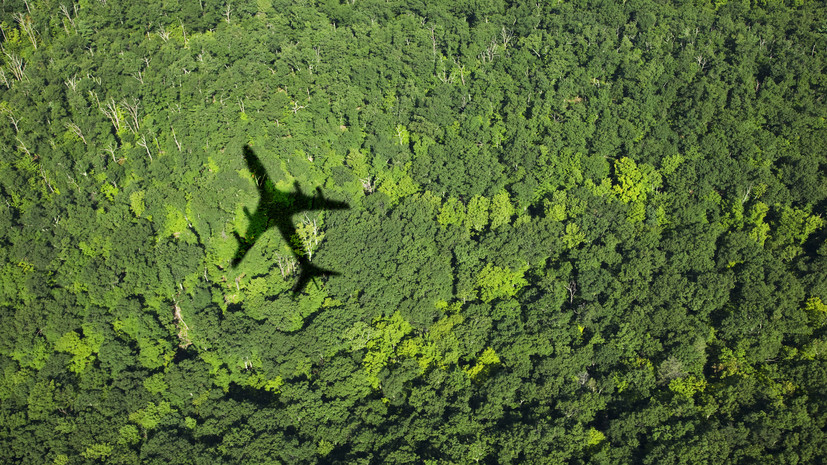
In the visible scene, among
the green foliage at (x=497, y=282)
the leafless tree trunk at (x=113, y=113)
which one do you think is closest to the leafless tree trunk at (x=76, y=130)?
the leafless tree trunk at (x=113, y=113)

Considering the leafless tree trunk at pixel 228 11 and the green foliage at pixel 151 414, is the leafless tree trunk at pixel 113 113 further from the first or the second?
the green foliage at pixel 151 414


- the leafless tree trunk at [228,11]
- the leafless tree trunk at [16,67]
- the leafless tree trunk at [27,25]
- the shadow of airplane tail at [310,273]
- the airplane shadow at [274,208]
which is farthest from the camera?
the leafless tree trunk at [228,11]

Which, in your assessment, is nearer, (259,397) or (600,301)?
(259,397)

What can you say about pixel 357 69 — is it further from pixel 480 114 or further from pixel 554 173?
pixel 554 173

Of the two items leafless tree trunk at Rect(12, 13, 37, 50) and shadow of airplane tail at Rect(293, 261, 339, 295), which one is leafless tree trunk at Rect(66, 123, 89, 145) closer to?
leafless tree trunk at Rect(12, 13, 37, 50)

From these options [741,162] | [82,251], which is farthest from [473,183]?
[82,251]

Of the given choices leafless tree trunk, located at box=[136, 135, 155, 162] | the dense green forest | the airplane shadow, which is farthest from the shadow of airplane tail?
leafless tree trunk, located at box=[136, 135, 155, 162]

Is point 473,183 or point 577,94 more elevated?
→ point 577,94
